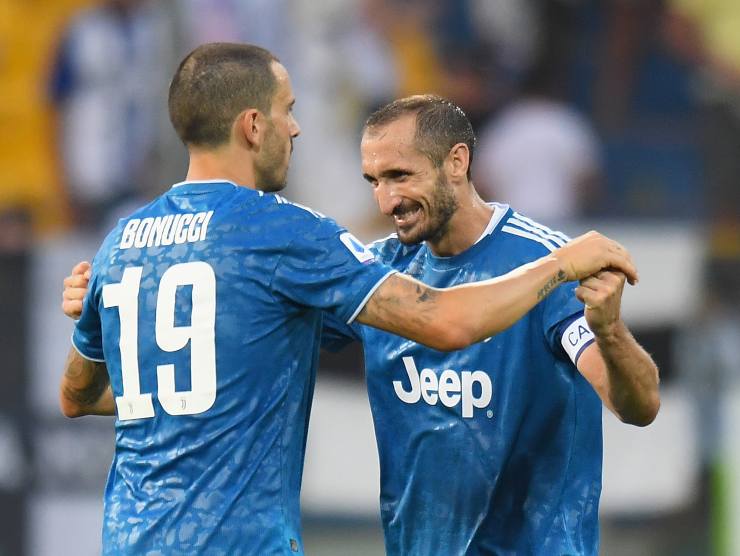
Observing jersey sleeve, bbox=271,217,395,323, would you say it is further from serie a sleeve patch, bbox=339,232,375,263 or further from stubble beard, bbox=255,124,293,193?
stubble beard, bbox=255,124,293,193

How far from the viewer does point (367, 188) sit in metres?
9.34

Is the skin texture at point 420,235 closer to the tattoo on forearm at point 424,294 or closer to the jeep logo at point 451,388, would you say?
the tattoo on forearm at point 424,294

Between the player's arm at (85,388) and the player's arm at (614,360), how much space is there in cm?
152

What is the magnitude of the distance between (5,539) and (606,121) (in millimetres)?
4946

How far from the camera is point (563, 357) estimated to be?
14.6 feet

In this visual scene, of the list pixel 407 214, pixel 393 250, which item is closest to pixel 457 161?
pixel 407 214

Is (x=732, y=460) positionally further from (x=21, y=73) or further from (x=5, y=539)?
(x=21, y=73)

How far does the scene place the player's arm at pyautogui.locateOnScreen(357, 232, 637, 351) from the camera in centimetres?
385

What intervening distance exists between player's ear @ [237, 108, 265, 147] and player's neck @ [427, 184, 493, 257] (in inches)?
31.9

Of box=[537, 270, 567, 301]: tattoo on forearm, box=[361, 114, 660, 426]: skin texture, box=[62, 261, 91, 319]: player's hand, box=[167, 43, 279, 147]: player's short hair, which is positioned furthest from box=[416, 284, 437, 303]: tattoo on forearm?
box=[62, 261, 91, 319]: player's hand

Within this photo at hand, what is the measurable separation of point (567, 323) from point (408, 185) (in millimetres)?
674

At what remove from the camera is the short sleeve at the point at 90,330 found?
4.20 metres

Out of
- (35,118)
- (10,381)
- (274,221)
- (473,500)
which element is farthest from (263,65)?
(35,118)

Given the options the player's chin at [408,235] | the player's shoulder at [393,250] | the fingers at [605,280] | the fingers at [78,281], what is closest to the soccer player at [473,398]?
the player's chin at [408,235]
